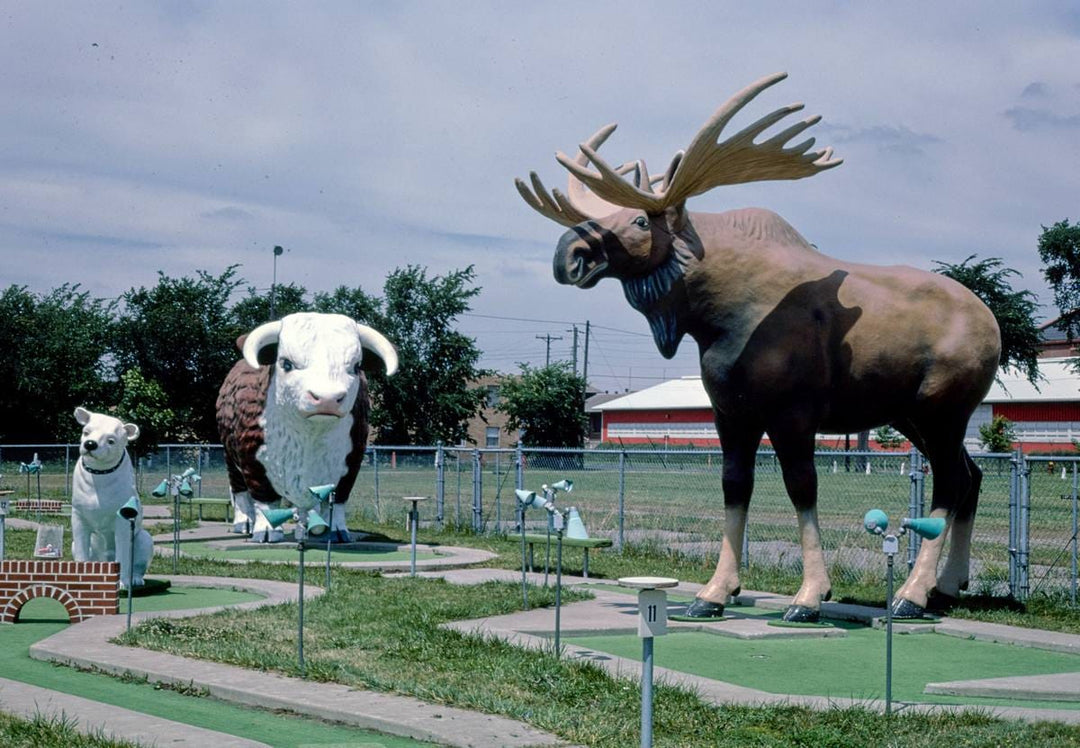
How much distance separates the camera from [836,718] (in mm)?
6711

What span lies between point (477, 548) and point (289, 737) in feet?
37.8

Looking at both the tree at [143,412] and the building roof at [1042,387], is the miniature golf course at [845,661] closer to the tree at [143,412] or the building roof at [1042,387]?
the tree at [143,412]

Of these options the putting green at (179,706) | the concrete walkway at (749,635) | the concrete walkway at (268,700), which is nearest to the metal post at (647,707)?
the concrete walkway at (268,700)

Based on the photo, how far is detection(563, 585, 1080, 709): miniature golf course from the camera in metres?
7.98

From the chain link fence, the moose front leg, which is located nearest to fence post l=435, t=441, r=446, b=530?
the chain link fence

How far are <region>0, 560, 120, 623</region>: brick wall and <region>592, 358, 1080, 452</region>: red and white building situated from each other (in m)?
35.1

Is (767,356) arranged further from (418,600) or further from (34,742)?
(34,742)

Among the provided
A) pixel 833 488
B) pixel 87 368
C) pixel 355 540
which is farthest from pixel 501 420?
pixel 355 540

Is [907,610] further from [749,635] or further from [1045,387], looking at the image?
[1045,387]

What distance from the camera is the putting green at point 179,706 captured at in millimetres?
6504

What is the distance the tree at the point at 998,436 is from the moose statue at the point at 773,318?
35923mm

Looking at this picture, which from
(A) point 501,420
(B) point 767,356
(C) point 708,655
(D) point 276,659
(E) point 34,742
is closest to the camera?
(E) point 34,742

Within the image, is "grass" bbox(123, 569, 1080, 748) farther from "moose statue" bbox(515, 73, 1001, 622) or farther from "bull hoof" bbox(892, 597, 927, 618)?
"bull hoof" bbox(892, 597, 927, 618)

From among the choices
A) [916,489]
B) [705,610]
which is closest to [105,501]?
[705,610]
